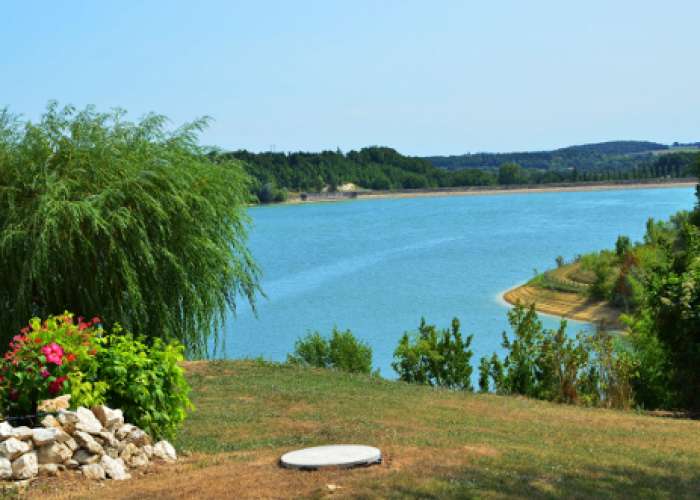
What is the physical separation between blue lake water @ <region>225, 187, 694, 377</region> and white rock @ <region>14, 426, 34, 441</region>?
470 inches

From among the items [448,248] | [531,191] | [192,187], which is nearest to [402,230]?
[448,248]

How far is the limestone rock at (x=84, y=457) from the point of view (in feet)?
24.8

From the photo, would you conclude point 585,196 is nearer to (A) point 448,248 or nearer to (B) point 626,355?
(A) point 448,248

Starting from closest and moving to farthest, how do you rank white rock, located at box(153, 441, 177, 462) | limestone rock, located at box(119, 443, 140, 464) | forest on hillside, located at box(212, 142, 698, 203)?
limestone rock, located at box(119, 443, 140, 464) < white rock, located at box(153, 441, 177, 462) < forest on hillside, located at box(212, 142, 698, 203)

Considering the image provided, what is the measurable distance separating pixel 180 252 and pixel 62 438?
352 inches

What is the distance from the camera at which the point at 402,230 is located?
11106cm

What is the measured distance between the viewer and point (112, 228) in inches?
588

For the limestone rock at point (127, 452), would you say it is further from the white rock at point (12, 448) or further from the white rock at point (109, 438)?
the white rock at point (12, 448)

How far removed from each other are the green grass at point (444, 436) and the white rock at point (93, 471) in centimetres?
112

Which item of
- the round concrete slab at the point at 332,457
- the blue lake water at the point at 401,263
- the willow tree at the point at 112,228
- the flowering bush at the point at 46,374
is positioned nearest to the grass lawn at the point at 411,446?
the round concrete slab at the point at 332,457

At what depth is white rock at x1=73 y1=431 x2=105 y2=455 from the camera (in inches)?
296

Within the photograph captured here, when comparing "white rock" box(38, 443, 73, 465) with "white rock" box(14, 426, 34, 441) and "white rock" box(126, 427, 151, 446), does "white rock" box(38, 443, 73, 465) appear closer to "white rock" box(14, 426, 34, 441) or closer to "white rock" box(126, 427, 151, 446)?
"white rock" box(14, 426, 34, 441)

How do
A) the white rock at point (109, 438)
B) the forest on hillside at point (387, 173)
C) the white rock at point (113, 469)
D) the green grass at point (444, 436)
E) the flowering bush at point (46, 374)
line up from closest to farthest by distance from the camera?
the green grass at point (444, 436) → the white rock at point (113, 469) → the white rock at point (109, 438) → the flowering bush at point (46, 374) → the forest on hillside at point (387, 173)

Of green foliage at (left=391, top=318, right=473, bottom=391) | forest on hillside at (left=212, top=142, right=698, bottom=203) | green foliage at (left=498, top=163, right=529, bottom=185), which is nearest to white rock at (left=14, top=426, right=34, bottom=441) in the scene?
green foliage at (left=391, top=318, right=473, bottom=391)
